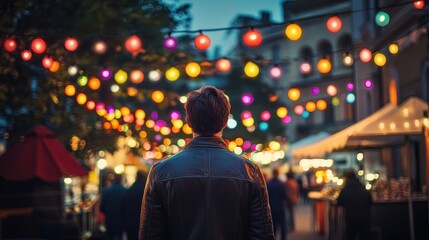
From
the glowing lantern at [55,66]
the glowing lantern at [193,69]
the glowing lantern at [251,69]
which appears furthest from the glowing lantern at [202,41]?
the glowing lantern at [55,66]

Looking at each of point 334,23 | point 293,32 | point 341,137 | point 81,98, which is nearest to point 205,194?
point 293,32

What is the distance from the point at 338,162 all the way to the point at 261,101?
12.6 meters

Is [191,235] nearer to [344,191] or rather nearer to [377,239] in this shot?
[344,191]

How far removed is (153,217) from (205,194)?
290 mm

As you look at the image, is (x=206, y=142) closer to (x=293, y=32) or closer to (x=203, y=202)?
(x=203, y=202)

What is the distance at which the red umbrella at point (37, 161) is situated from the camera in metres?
12.6

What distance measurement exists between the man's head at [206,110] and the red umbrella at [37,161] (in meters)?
9.12

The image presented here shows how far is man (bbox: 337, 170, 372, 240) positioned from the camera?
13156mm

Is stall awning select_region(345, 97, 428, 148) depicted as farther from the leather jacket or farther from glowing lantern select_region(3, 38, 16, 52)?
the leather jacket

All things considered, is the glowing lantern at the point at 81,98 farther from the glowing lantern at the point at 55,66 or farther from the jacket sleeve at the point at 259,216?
the jacket sleeve at the point at 259,216

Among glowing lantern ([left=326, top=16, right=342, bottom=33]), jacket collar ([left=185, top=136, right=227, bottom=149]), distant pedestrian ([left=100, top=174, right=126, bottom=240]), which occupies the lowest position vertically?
distant pedestrian ([left=100, top=174, right=126, bottom=240])

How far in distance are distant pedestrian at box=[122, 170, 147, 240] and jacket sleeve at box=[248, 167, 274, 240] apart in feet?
21.2

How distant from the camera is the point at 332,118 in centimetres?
5203

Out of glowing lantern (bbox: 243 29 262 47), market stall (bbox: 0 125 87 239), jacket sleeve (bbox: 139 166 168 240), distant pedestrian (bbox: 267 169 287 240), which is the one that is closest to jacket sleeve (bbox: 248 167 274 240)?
jacket sleeve (bbox: 139 166 168 240)
